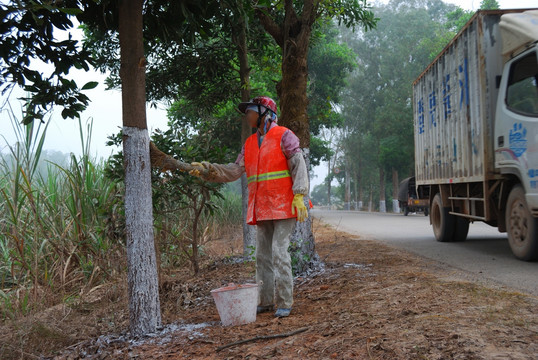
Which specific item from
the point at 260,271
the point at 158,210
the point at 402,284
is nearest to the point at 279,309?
the point at 260,271

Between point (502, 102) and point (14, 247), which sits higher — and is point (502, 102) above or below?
above

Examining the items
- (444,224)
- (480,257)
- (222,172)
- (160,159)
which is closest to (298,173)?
(222,172)

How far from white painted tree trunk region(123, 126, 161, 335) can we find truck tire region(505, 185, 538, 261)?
16.3 feet

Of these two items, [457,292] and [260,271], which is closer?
[457,292]

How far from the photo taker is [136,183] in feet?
13.3

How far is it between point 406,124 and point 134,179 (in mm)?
30014

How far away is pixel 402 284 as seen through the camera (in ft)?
16.4

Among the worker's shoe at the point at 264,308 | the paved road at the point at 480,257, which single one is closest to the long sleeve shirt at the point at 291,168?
the worker's shoe at the point at 264,308

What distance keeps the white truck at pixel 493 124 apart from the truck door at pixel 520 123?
0.01m

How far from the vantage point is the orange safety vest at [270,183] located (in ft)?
14.9

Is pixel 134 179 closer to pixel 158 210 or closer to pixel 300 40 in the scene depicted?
pixel 158 210

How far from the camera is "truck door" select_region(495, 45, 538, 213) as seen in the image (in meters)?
6.28

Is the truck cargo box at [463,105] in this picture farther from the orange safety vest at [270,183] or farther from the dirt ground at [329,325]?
the orange safety vest at [270,183]

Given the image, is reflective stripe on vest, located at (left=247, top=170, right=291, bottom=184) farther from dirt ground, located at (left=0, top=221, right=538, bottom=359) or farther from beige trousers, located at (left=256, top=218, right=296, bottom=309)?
dirt ground, located at (left=0, top=221, right=538, bottom=359)
